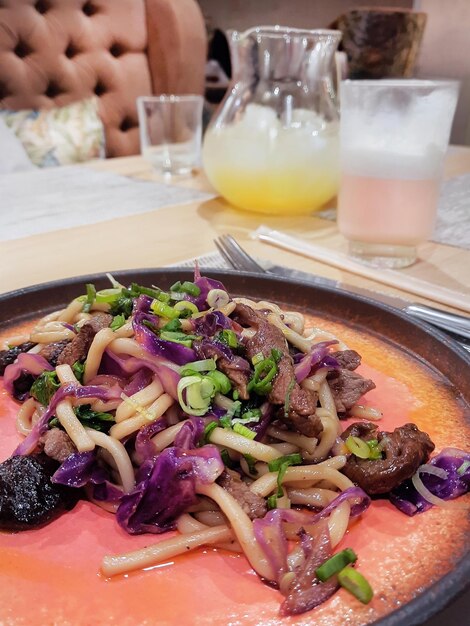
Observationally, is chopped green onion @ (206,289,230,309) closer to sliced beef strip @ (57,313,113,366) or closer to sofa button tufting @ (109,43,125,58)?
sliced beef strip @ (57,313,113,366)

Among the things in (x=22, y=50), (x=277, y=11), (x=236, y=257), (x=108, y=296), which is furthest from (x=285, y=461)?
(x=277, y=11)

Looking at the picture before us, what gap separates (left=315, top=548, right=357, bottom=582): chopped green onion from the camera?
2.23ft

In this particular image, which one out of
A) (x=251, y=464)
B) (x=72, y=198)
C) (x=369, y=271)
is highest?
(x=251, y=464)

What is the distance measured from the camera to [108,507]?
2.74 feet

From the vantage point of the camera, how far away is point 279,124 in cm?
213

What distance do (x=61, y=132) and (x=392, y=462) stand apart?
3837 mm

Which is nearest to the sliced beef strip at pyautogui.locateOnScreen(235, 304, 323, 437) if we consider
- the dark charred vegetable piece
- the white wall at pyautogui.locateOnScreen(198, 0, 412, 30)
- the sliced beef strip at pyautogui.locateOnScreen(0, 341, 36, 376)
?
the dark charred vegetable piece

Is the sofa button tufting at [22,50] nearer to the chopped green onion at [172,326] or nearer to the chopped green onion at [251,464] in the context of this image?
the chopped green onion at [172,326]

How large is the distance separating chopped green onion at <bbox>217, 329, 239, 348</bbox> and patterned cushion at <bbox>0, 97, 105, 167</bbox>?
3.29m

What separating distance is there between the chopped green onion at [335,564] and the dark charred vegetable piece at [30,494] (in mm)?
367

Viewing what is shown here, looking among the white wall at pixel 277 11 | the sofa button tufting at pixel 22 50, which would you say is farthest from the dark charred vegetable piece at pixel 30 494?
the white wall at pixel 277 11

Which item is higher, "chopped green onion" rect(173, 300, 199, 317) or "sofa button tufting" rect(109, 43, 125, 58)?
"chopped green onion" rect(173, 300, 199, 317)

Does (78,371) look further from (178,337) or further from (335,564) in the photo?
(335,564)

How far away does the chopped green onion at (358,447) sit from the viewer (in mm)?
876
